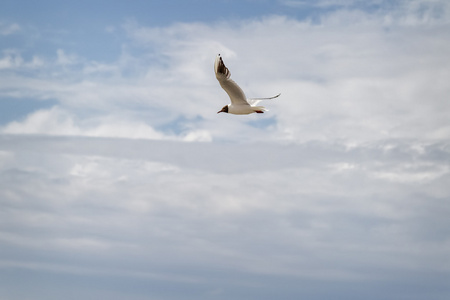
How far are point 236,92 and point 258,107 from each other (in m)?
1.91

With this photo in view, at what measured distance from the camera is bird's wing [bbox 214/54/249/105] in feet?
128

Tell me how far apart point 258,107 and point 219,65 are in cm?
440

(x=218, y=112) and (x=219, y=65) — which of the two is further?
(x=218, y=112)

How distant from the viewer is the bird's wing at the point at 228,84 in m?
39.0

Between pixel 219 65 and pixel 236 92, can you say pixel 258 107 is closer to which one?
pixel 236 92

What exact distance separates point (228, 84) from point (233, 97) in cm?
165

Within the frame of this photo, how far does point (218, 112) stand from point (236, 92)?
2.43m

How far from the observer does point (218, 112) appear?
42469 mm

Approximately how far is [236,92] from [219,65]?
283 centimetres

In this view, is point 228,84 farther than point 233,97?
No

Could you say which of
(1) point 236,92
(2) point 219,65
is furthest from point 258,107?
(2) point 219,65

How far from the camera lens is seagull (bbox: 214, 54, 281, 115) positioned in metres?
39.1

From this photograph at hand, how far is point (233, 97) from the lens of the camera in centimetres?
4144

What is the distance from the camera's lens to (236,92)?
134 feet
